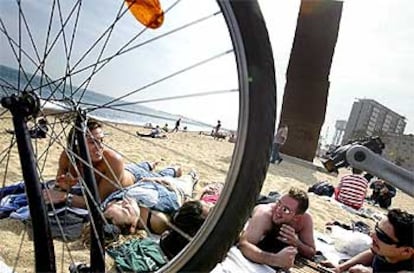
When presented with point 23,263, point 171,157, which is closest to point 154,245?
point 23,263

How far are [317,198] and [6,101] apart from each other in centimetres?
448

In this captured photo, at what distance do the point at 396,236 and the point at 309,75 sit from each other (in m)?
13.2

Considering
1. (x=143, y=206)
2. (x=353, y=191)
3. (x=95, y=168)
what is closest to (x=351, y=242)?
(x=143, y=206)

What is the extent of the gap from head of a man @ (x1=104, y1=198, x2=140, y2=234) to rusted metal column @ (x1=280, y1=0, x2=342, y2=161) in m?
12.0

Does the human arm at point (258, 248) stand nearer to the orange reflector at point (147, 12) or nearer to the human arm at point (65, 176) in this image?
the human arm at point (65, 176)

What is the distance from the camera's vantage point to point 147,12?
1.66 m

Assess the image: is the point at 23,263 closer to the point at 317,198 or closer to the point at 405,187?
the point at 405,187

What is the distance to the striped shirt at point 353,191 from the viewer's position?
4973 mm

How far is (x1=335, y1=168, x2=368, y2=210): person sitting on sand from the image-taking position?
4973 mm

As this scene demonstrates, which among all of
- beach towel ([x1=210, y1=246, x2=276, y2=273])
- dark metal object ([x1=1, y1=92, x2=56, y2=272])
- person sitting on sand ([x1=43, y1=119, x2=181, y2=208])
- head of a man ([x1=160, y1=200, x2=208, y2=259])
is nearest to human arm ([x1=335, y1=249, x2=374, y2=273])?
beach towel ([x1=210, y1=246, x2=276, y2=273])

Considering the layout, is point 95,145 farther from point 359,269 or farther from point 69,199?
point 359,269

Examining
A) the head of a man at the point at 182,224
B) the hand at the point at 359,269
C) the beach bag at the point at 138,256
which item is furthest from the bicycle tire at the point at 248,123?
the hand at the point at 359,269

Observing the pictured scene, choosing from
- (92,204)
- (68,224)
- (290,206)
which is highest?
(290,206)

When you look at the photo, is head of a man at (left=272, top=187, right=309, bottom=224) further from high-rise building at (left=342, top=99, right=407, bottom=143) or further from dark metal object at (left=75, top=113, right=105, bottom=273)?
high-rise building at (left=342, top=99, right=407, bottom=143)
